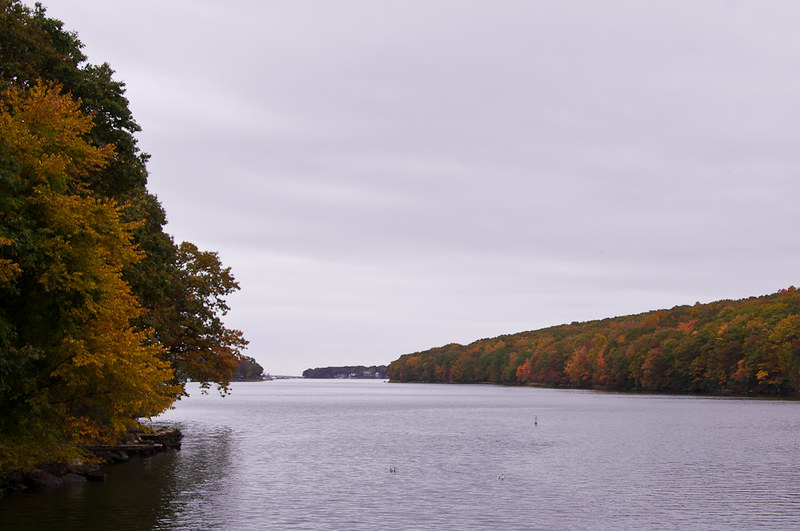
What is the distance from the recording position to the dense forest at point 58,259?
2717cm

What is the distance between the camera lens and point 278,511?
34844 millimetres

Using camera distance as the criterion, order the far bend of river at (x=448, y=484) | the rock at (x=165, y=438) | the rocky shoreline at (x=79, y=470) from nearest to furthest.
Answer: the far bend of river at (x=448, y=484) → the rocky shoreline at (x=79, y=470) → the rock at (x=165, y=438)

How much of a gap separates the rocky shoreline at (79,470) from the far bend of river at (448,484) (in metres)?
0.94

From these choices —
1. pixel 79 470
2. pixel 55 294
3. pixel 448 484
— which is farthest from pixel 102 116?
pixel 448 484

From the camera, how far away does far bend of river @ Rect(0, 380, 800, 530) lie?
3300cm

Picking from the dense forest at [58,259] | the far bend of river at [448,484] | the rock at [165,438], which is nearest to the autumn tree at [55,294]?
the dense forest at [58,259]

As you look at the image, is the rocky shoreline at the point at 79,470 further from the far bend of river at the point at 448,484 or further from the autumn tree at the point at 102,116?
the autumn tree at the point at 102,116

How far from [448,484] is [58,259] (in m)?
24.8

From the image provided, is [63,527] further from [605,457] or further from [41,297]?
[605,457]

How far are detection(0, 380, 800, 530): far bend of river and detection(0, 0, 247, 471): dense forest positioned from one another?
177 inches

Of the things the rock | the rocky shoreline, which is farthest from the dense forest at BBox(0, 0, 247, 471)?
the rock

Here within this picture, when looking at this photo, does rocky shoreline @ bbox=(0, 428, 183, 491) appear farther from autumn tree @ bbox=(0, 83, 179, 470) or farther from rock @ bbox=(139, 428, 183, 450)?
autumn tree @ bbox=(0, 83, 179, 470)

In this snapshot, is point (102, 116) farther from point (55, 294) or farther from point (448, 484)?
point (448, 484)

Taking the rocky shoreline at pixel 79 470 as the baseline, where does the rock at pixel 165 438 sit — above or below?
above
